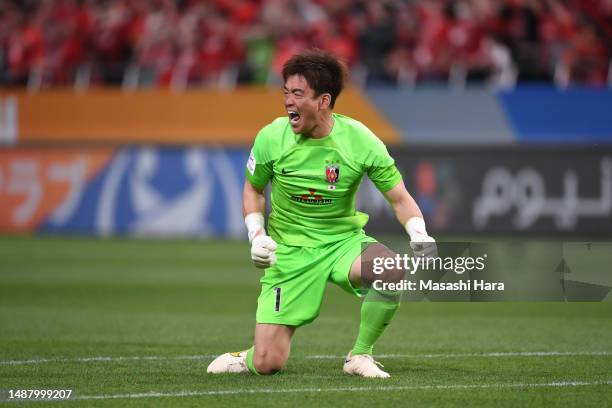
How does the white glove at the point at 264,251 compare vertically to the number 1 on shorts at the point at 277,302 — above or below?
above

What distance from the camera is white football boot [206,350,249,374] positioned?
7.45 m

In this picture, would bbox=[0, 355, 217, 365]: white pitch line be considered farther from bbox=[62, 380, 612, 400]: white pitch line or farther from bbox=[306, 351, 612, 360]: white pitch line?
bbox=[62, 380, 612, 400]: white pitch line

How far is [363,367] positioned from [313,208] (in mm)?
1083

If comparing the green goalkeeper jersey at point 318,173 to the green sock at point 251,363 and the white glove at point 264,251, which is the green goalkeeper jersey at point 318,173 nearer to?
the white glove at point 264,251

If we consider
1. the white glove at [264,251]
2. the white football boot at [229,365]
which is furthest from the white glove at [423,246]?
the white football boot at [229,365]

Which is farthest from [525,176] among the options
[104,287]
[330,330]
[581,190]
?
[330,330]

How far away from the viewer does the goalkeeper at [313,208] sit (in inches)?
283

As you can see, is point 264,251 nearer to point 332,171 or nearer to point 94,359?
point 332,171

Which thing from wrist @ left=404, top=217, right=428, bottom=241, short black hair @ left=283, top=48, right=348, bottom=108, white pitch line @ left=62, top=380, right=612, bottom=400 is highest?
short black hair @ left=283, top=48, right=348, bottom=108

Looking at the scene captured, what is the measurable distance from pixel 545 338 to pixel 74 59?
15552mm

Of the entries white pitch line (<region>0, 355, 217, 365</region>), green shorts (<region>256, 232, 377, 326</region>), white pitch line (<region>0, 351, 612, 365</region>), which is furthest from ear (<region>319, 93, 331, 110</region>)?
white pitch line (<region>0, 355, 217, 365</region>)

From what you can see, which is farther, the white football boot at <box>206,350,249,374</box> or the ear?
the white football boot at <box>206,350,249,374</box>

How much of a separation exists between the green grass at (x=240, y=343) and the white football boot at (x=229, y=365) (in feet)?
0.32

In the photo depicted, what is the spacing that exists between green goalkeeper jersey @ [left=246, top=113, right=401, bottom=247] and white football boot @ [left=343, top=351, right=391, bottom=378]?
79cm
